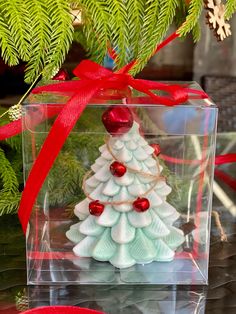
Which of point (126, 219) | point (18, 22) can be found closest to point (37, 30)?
point (18, 22)

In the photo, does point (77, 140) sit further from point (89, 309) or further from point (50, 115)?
point (89, 309)

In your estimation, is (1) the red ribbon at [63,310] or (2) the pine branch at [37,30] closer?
(1) the red ribbon at [63,310]

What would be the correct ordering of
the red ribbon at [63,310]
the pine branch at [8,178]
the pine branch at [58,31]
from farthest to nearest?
the pine branch at [8,178] < the pine branch at [58,31] < the red ribbon at [63,310]

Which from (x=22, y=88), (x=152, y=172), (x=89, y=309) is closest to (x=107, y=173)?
(x=152, y=172)

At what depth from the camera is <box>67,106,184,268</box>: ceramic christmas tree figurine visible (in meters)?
0.59

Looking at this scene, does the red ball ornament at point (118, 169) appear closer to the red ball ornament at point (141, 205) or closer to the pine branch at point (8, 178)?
the red ball ornament at point (141, 205)

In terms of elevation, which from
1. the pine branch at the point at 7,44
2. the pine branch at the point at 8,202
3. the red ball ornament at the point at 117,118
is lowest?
the pine branch at the point at 8,202

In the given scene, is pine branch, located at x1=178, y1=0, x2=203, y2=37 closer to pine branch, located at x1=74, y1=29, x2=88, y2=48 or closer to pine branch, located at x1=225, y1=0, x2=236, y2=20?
pine branch, located at x1=225, y1=0, x2=236, y2=20

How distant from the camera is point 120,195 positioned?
1.97ft

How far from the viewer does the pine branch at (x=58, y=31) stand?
1.99 feet

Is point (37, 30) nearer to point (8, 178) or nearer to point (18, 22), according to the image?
point (18, 22)

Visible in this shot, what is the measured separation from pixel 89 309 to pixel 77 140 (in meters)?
0.20

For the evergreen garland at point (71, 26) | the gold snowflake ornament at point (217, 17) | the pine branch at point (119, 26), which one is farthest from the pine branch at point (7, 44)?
the gold snowflake ornament at point (217, 17)

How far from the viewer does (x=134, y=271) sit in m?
0.59
